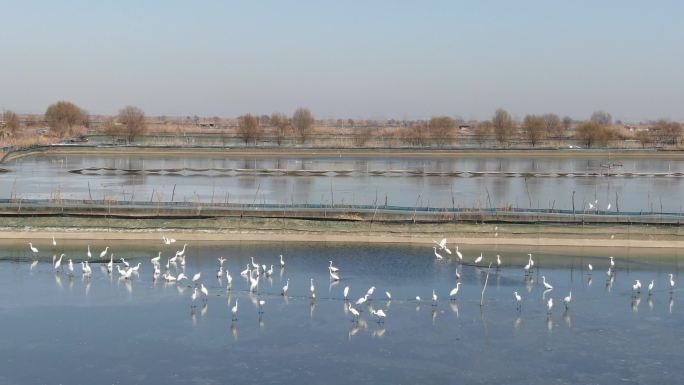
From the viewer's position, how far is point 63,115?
11500 centimetres

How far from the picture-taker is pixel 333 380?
52.4 feet

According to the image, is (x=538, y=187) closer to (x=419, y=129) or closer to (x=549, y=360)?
(x=549, y=360)

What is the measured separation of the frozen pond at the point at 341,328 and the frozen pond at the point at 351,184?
12.4 m

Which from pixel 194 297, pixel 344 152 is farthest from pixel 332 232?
pixel 344 152

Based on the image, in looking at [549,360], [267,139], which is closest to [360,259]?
[549,360]

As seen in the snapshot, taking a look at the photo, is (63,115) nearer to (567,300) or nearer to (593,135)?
(593,135)

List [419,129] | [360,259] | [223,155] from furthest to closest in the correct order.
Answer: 1. [419,129]
2. [223,155]
3. [360,259]

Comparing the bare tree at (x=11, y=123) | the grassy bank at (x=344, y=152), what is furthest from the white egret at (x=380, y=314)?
the bare tree at (x=11, y=123)

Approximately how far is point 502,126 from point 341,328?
85769mm

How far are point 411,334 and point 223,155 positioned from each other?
61415 millimetres

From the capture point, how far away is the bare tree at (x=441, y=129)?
99019 mm

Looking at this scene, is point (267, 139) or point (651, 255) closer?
point (651, 255)

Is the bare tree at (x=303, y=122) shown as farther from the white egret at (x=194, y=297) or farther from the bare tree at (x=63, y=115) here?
the white egret at (x=194, y=297)

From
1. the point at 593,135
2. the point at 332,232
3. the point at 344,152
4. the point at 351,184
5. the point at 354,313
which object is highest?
the point at 593,135
